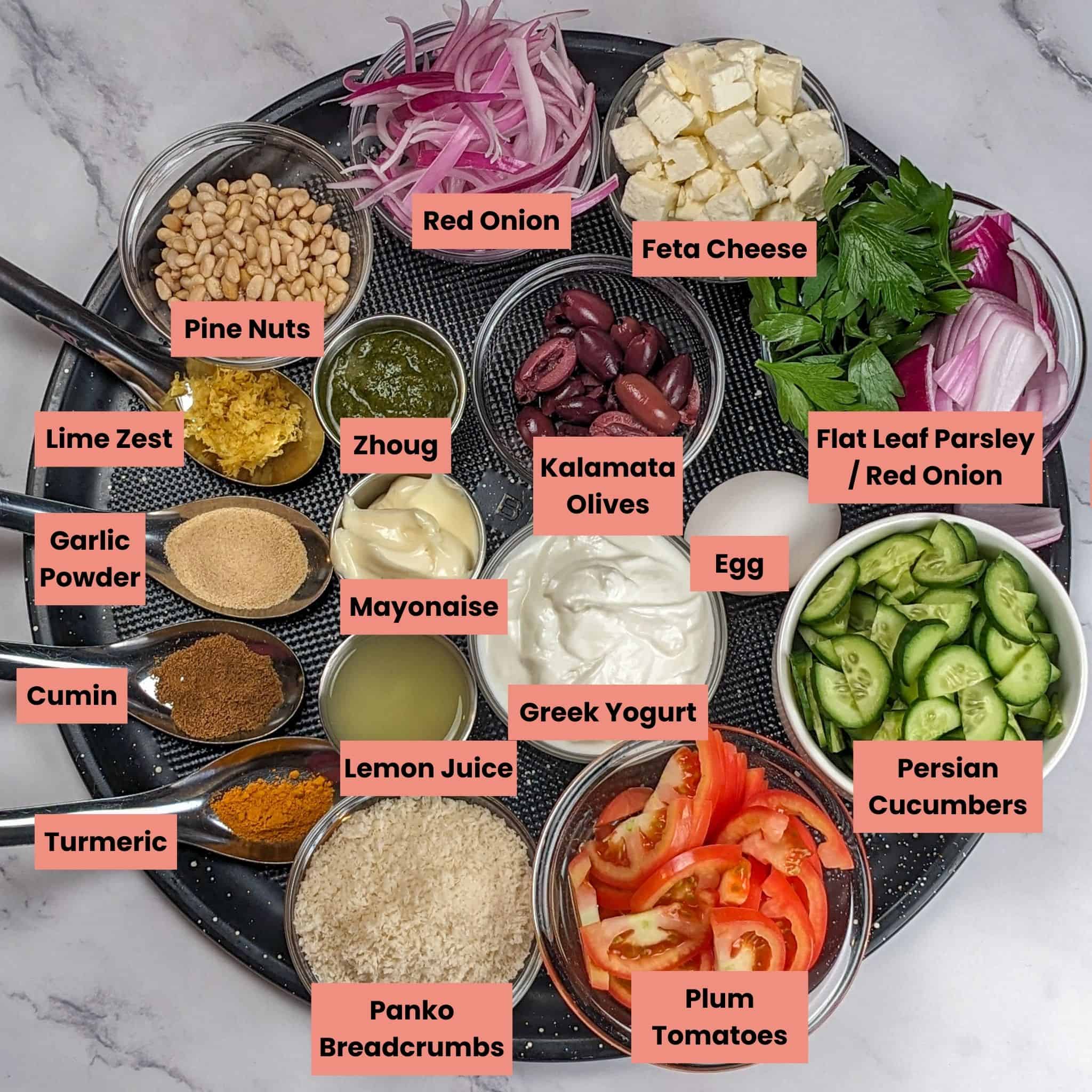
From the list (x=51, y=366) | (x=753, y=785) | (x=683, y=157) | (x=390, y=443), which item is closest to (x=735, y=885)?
(x=753, y=785)

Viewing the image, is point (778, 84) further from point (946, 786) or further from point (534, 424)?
point (946, 786)

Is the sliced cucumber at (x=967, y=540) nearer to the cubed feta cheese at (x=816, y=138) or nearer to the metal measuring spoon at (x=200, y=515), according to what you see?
the cubed feta cheese at (x=816, y=138)

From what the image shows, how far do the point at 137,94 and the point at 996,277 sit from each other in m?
1.47

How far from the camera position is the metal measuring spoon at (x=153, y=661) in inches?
63.3

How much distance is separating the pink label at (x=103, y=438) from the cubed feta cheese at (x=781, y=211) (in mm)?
966

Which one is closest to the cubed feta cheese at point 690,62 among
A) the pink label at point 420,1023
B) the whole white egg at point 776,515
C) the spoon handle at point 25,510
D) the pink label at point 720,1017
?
the whole white egg at point 776,515

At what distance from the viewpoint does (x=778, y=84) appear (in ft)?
4.94

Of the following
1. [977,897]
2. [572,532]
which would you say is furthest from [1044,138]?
[977,897]

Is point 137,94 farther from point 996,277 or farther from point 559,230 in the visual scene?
point 996,277

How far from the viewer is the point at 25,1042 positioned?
68.7 inches

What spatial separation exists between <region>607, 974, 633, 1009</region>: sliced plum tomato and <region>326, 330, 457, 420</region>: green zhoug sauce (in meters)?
0.86

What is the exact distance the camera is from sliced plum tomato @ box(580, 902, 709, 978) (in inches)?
53.4

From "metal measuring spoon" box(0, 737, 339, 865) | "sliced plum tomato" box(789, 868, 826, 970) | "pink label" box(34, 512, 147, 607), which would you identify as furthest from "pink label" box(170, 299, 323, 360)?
"sliced plum tomato" box(789, 868, 826, 970)

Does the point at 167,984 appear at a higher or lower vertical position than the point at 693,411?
lower
